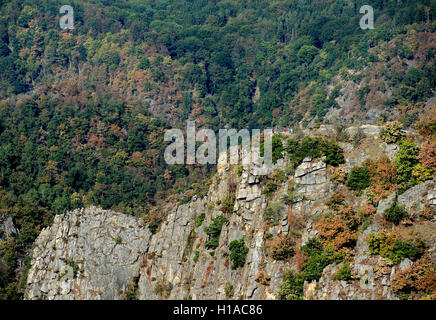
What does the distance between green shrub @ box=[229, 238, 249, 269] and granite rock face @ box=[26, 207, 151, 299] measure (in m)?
15.5

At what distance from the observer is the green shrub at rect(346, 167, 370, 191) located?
183 ft

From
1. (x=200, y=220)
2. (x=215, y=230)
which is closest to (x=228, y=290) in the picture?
(x=215, y=230)

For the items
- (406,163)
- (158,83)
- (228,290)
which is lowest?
(158,83)

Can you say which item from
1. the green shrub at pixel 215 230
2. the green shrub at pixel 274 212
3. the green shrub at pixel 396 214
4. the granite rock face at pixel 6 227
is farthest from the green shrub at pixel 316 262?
the granite rock face at pixel 6 227

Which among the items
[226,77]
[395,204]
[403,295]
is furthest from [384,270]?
[226,77]

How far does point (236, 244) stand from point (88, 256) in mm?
21200

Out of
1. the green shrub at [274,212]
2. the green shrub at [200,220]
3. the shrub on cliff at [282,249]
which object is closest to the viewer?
the shrub on cliff at [282,249]

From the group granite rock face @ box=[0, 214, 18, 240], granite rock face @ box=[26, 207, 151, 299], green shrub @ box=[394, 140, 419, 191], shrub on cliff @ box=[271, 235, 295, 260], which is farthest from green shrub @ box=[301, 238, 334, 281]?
granite rock face @ box=[0, 214, 18, 240]

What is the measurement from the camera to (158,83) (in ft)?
430

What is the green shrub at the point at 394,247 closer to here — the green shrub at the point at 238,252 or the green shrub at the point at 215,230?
the green shrub at the point at 238,252

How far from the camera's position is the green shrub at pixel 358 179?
55.7 meters

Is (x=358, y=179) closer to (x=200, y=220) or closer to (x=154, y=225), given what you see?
(x=200, y=220)

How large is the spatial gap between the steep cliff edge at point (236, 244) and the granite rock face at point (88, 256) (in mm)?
104

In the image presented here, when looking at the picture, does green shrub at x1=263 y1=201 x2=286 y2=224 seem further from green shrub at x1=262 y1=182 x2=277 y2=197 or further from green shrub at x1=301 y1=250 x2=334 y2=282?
green shrub at x1=301 y1=250 x2=334 y2=282
